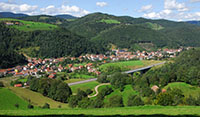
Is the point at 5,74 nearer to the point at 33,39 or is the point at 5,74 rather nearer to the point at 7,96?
the point at 7,96

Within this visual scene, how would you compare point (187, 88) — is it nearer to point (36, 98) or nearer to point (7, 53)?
point (36, 98)

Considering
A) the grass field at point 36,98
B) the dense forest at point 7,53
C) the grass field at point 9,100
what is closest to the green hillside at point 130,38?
the dense forest at point 7,53

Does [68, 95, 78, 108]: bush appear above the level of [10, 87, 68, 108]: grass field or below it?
above

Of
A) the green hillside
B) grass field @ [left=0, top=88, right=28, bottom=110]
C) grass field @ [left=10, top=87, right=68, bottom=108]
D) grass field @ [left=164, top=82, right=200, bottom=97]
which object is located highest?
the green hillside

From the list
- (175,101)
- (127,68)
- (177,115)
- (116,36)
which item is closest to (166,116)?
(177,115)

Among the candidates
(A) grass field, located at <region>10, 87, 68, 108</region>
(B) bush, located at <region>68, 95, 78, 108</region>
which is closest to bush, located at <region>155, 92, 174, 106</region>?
(B) bush, located at <region>68, 95, 78, 108</region>

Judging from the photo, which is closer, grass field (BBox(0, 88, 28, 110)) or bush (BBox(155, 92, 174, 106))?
bush (BBox(155, 92, 174, 106))

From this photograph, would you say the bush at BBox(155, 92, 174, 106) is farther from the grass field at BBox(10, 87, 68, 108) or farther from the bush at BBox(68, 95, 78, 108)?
the grass field at BBox(10, 87, 68, 108)

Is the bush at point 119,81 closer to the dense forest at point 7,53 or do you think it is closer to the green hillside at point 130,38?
the dense forest at point 7,53
